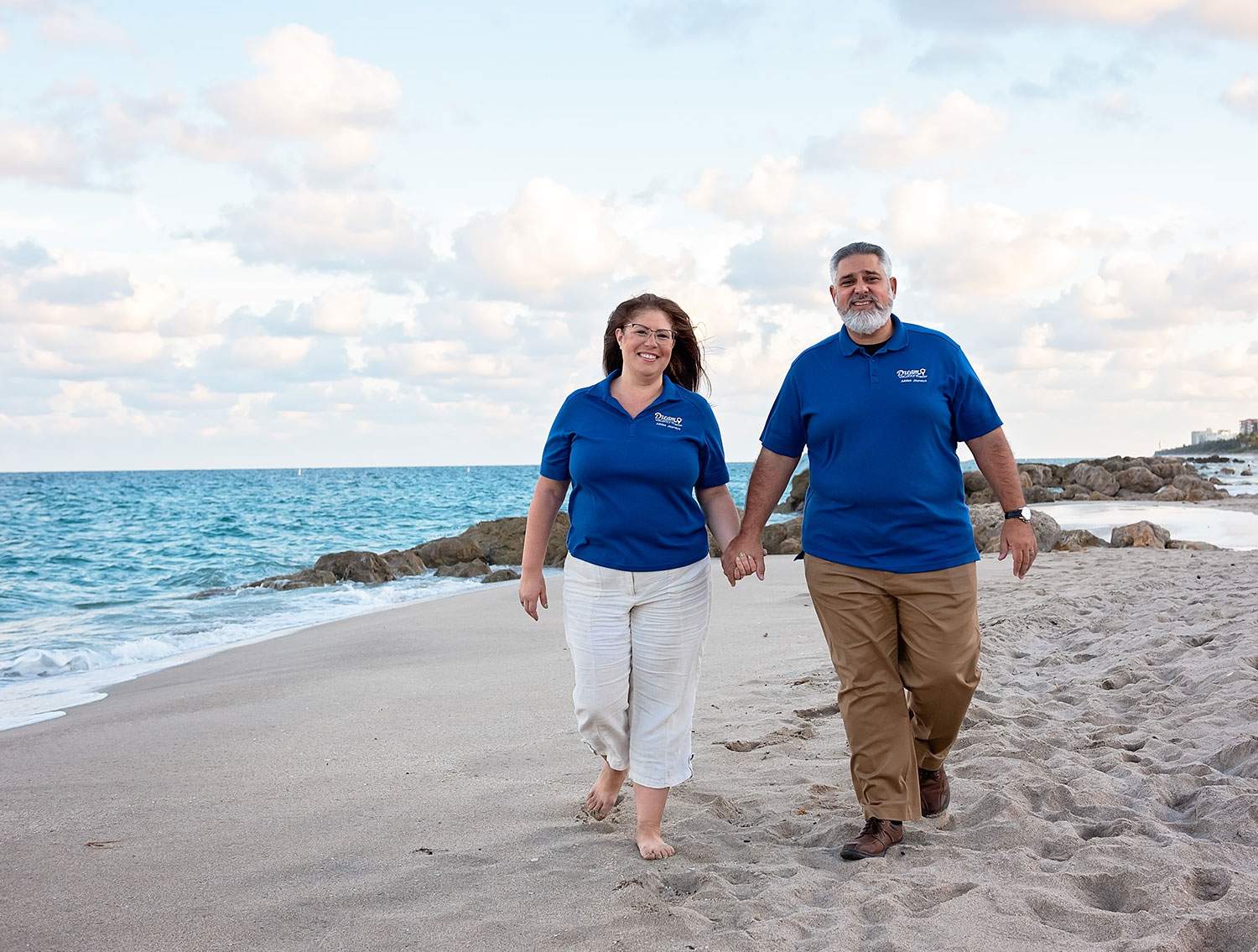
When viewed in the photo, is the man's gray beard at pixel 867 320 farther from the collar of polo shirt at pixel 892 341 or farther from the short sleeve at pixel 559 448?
the short sleeve at pixel 559 448

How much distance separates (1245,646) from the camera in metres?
6.53

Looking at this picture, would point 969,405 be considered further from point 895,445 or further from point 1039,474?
point 1039,474

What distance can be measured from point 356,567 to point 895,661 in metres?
14.6

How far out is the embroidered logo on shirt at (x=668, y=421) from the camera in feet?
13.2

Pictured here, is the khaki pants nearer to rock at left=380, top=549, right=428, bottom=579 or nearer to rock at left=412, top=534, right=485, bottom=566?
rock at left=380, top=549, right=428, bottom=579

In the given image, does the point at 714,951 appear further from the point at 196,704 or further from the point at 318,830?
the point at 196,704

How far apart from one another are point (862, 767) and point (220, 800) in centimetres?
280

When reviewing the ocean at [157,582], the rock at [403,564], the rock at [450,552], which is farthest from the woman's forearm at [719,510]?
the rock at [450,552]

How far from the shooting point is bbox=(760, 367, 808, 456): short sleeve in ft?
14.0

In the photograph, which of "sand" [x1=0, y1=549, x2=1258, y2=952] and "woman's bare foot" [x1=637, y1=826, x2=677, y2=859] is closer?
"sand" [x1=0, y1=549, x2=1258, y2=952]

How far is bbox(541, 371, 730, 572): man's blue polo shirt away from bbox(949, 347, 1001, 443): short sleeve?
0.98 metres

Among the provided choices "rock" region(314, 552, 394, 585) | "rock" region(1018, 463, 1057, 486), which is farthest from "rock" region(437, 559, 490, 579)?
"rock" region(1018, 463, 1057, 486)

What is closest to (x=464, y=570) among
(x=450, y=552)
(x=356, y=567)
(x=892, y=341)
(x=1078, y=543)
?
(x=450, y=552)

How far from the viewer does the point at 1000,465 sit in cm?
420
